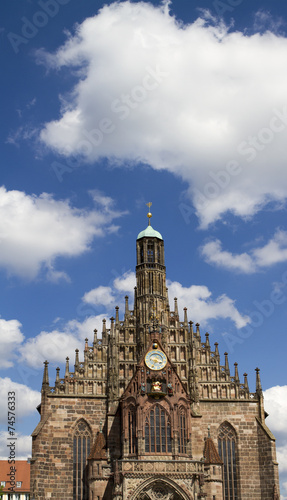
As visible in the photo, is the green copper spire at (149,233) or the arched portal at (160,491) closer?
the arched portal at (160,491)

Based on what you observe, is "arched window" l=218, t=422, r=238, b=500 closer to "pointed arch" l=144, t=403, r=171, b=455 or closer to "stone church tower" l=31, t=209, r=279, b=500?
"stone church tower" l=31, t=209, r=279, b=500

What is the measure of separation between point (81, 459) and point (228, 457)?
15.6 meters

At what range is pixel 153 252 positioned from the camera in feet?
250

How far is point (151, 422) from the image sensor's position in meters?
62.2

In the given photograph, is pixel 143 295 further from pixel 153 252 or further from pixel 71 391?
pixel 71 391

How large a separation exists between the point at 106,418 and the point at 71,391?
15.9 feet

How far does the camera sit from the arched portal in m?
58.3

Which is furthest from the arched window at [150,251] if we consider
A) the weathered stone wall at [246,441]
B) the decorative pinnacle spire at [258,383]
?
the weathered stone wall at [246,441]

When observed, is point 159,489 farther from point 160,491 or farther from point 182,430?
point 182,430

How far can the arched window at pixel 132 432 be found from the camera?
2419 inches

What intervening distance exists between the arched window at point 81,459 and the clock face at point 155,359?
9.94m

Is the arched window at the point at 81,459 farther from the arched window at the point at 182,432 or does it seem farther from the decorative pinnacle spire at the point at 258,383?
the decorative pinnacle spire at the point at 258,383

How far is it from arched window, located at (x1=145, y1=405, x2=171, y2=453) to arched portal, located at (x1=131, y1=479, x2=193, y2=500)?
10.7 feet

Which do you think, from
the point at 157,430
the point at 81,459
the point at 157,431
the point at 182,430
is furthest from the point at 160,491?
the point at 81,459
